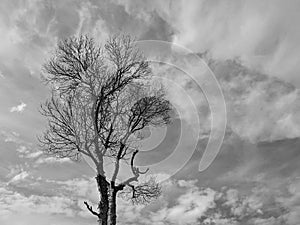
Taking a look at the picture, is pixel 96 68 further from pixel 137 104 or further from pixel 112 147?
pixel 112 147

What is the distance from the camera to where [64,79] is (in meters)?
24.0

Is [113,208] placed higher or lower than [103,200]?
lower

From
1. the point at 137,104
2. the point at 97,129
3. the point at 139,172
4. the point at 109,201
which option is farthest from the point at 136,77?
the point at 109,201

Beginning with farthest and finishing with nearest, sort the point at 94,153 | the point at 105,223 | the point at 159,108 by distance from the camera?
the point at 159,108
the point at 94,153
the point at 105,223

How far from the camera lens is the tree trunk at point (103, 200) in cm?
2146

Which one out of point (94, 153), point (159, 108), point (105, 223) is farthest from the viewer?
point (159, 108)

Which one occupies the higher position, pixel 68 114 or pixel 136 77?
pixel 136 77

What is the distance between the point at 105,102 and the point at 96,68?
2.14 meters

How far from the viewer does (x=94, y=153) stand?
76.0 ft

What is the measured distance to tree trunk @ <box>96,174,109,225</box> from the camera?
21462 millimetres

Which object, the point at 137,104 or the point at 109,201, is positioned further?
the point at 137,104

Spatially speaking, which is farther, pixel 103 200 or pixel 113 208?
pixel 103 200

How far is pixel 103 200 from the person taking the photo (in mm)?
22000

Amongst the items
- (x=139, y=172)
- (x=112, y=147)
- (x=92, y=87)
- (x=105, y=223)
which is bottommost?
(x=105, y=223)
